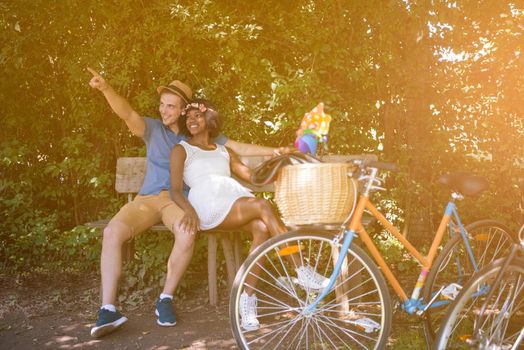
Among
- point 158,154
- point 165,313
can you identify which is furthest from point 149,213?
point 165,313

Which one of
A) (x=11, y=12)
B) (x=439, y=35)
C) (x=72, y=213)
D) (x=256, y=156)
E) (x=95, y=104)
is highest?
(x=11, y=12)

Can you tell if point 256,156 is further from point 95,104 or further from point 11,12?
point 11,12

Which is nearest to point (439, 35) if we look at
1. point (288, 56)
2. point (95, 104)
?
point (288, 56)

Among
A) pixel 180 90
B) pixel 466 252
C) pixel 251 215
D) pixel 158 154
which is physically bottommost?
pixel 466 252

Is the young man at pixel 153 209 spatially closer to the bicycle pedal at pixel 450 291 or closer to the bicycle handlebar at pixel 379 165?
the bicycle handlebar at pixel 379 165

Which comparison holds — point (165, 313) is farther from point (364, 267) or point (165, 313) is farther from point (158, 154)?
point (364, 267)

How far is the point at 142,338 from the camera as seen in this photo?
4.18 metres

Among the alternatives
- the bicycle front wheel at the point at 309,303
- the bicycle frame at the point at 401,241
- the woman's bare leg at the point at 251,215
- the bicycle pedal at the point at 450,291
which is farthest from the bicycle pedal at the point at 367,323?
the woman's bare leg at the point at 251,215

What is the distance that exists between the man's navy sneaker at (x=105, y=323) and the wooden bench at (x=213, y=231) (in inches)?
33.2

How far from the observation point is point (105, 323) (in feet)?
13.5

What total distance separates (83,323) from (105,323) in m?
0.57

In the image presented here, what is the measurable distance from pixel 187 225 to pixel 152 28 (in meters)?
2.10

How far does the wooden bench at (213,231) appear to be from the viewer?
4.93 m

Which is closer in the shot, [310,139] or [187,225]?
[310,139]
